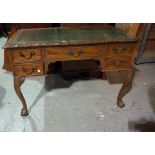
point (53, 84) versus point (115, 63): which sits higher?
point (115, 63)

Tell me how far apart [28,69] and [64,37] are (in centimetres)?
41

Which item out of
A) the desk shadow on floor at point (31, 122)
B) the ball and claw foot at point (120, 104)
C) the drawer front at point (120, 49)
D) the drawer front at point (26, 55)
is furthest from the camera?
the ball and claw foot at point (120, 104)

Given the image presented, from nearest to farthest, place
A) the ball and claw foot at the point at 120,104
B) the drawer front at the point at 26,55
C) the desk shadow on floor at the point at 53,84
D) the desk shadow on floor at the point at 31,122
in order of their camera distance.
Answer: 1. the drawer front at the point at 26,55
2. the desk shadow on floor at the point at 31,122
3. the ball and claw foot at the point at 120,104
4. the desk shadow on floor at the point at 53,84

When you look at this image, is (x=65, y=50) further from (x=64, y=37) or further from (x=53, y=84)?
(x=53, y=84)

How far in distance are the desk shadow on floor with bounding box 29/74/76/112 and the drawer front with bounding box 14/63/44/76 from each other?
0.62 meters

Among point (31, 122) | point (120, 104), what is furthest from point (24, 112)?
point (120, 104)

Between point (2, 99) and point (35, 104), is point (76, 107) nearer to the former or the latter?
point (35, 104)

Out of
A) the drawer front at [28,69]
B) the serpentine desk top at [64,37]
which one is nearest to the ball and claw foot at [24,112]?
the drawer front at [28,69]

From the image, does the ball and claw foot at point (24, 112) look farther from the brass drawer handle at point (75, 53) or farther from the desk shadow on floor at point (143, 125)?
the desk shadow on floor at point (143, 125)

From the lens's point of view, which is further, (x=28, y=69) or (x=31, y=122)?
(x=31, y=122)

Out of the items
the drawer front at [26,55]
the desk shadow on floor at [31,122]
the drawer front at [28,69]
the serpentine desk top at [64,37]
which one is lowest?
the desk shadow on floor at [31,122]

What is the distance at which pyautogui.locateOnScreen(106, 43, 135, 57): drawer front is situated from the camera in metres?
1.49

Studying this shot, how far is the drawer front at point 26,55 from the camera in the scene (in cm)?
139

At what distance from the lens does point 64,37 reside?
153 centimetres
